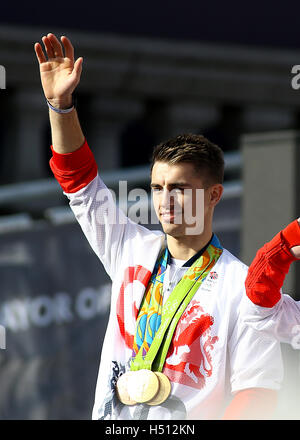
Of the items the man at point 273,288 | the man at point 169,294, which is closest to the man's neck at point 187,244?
the man at point 169,294

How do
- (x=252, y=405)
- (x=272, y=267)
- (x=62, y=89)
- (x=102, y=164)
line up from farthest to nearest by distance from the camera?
(x=102, y=164) < (x=62, y=89) < (x=252, y=405) < (x=272, y=267)

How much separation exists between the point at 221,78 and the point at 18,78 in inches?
128

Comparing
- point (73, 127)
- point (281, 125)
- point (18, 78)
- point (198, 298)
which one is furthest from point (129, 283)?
point (281, 125)

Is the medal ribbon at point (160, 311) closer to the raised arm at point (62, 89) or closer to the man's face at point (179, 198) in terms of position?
the man's face at point (179, 198)

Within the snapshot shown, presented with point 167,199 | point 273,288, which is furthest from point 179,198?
point 273,288

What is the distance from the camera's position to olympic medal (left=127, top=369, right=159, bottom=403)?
2855mm

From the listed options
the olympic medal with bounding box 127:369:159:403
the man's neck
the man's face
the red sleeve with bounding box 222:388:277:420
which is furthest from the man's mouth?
the red sleeve with bounding box 222:388:277:420

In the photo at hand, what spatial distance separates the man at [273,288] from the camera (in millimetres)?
2678

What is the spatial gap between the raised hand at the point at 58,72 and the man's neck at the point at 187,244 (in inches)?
26.5

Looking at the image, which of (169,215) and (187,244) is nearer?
(169,215)

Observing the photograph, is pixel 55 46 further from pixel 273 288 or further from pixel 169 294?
pixel 273 288

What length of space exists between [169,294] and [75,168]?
0.61 m

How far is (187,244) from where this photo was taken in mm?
3086

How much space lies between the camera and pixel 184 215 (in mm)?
2963
